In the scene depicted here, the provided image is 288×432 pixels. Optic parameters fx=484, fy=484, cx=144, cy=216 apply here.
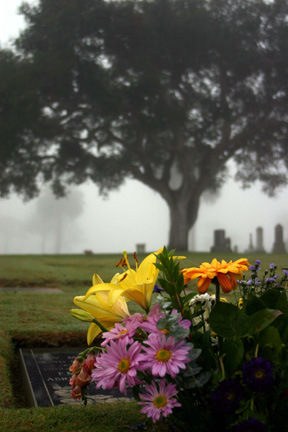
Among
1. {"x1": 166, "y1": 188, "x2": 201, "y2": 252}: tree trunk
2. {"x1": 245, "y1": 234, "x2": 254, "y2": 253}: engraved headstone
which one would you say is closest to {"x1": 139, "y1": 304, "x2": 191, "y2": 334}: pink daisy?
{"x1": 166, "y1": 188, "x2": 201, "y2": 252}: tree trunk

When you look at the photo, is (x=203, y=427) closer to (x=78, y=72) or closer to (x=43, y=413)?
(x=43, y=413)

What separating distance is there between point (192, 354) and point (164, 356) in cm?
9

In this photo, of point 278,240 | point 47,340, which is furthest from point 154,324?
point 278,240

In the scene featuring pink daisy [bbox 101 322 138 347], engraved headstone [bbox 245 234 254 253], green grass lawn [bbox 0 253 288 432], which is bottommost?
green grass lawn [bbox 0 253 288 432]

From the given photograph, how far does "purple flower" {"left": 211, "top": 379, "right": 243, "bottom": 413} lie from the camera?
1.33m

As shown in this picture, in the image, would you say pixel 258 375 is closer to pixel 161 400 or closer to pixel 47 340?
pixel 161 400

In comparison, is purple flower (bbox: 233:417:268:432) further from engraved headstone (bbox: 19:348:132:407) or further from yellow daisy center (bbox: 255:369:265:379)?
engraved headstone (bbox: 19:348:132:407)

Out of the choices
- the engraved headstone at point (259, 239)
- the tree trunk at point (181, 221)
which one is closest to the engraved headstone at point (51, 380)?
the tree trunk at point (181, 221)

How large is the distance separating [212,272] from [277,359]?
33 cm

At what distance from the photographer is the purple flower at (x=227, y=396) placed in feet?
4.37

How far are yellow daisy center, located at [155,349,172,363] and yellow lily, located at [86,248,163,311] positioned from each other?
21 cm

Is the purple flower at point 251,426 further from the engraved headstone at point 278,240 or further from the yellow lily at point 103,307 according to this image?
the engraved headstone at point 278,240

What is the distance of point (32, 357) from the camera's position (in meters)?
3.66

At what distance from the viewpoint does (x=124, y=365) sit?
1348 mm
